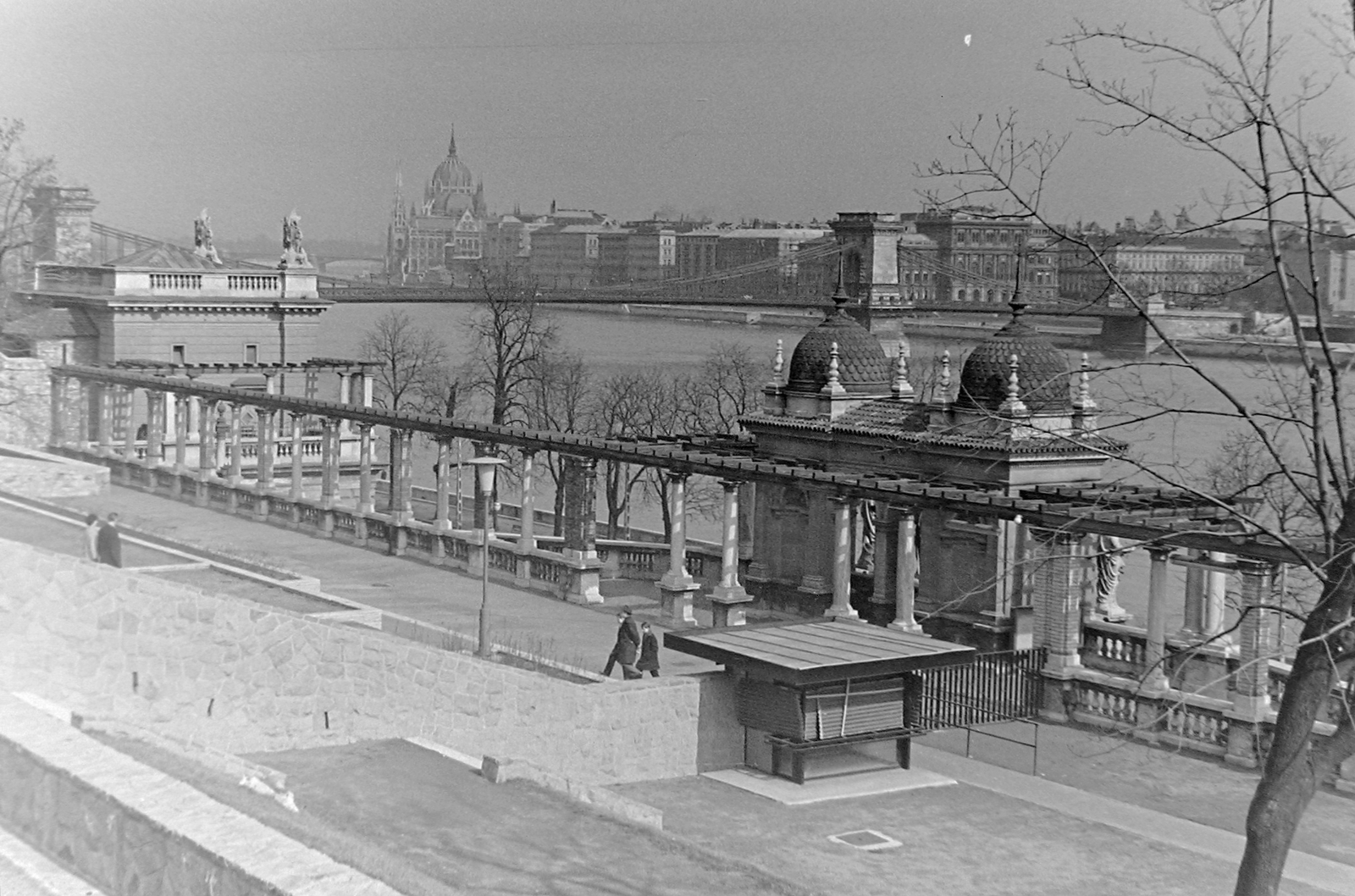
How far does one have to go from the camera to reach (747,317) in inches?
2618

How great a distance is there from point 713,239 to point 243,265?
21.6m

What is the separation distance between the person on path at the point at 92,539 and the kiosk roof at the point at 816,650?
5.90 metres

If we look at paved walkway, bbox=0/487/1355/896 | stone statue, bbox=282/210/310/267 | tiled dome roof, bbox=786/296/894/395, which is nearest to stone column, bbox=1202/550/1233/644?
paved walkway, bbox=0/487/1355/896

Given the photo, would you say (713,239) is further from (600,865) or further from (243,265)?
(600,865)

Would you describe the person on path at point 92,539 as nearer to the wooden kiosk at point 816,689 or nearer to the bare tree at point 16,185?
the wooden kiosk at point 816,689

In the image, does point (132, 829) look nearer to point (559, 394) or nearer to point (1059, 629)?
point (1059, 629)

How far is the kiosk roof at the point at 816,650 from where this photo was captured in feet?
61.0

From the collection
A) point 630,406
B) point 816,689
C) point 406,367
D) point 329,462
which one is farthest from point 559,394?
point 816,689

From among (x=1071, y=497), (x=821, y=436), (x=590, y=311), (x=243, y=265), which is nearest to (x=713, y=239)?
(x=590, y=311)

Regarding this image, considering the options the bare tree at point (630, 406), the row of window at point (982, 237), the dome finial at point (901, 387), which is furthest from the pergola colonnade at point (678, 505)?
the row of window at point (982, 237)

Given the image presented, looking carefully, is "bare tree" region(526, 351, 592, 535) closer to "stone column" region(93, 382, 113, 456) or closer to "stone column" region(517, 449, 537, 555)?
"stone column" region(93, 382, 113, 456)

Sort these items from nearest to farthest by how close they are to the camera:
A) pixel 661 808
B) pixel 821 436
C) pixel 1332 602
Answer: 1. pixel 1332 602
2. pixel 661 808
3. pixel 821 436

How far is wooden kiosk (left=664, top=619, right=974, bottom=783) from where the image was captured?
18.6 metres

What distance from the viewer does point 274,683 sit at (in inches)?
653
